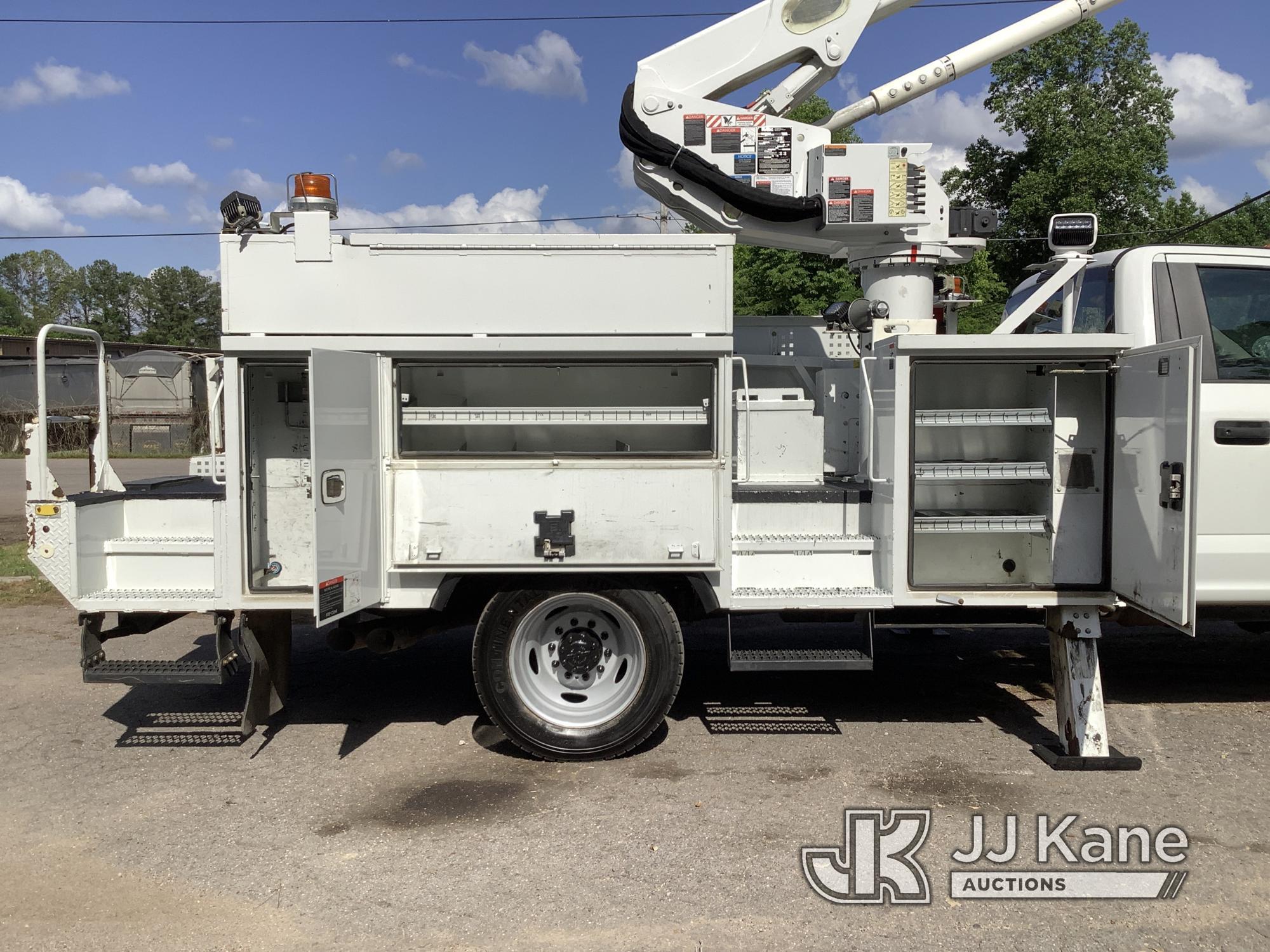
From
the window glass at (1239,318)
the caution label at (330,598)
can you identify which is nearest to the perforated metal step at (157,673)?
the caution label at (330,598)

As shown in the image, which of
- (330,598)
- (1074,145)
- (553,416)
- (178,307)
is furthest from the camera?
(178,307)

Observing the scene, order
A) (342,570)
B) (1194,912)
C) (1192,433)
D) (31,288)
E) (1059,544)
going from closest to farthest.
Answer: (1194,912) < (1192,433) < (342,570) < (1059,544) < (31,288)

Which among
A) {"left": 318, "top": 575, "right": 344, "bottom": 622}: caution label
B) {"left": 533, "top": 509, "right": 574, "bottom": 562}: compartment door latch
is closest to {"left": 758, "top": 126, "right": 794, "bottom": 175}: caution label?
{"left": 533, "top": 509, "right": 574, "bottom": 562}: compartment door latch

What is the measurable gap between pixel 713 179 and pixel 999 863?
13.8ft

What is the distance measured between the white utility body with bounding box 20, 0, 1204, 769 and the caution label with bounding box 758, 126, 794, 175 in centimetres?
157

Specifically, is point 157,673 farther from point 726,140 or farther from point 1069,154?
point 1069,154

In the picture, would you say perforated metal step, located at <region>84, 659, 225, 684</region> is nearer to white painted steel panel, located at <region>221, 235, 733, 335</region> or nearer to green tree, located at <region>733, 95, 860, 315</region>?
white painted steel panel, located at <region>221, 235, 733, 335</region>

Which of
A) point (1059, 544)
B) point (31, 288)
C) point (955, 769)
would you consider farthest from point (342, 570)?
point (31, 288)

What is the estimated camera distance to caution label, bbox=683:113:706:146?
638 centimetres

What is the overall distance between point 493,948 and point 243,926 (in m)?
0.94

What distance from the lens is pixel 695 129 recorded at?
6383 millimetres

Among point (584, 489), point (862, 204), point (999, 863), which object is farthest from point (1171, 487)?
point (584, 489)

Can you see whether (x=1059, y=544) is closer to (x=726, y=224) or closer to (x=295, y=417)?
(x=726, y=224)

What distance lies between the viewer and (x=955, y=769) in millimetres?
5066
